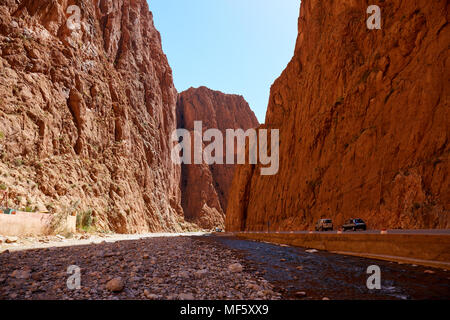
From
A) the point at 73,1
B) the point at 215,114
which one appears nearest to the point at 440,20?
the point at 73,1

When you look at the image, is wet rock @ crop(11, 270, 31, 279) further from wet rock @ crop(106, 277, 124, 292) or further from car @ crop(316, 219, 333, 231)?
car @ crop(316, 219, 333, 231)

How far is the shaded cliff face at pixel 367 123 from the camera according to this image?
20406mm

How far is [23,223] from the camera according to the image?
1728 centimetres

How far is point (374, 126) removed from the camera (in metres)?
26.0

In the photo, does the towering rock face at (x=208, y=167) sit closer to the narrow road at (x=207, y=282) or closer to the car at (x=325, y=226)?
the car at (x=325, y=226)

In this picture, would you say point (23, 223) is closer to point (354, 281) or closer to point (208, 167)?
point (354, 281)

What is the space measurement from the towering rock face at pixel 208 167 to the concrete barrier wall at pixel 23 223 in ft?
255

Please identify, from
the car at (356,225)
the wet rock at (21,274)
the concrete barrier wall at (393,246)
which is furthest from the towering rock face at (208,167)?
the wet rock at (21,274)

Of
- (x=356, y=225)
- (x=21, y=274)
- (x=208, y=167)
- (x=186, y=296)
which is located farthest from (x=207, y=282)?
(x=208, y=167)

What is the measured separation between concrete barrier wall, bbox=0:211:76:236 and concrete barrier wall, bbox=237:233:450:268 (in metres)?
16.9

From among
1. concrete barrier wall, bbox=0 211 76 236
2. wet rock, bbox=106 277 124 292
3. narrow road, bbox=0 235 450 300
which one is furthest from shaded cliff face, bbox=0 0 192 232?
wet rock, bbox=106 277 124 292

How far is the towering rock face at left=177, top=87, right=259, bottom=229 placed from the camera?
333ft

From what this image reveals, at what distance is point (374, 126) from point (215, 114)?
104794 millimetres
